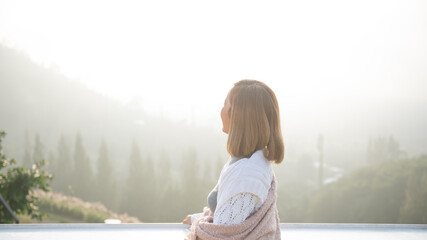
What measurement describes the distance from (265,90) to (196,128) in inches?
1780

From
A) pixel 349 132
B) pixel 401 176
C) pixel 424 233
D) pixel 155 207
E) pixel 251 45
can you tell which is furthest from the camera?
pixel 349 132

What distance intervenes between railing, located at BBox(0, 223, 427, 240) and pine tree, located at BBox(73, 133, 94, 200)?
76.3 feet

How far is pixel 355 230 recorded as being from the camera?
233 centimetres

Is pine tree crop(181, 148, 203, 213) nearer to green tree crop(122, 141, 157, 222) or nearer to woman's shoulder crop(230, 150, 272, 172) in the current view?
green tree crop(122, 141, 157, 222)

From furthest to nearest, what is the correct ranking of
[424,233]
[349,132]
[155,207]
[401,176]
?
[349,132]
[401,176]
[155,207]
[424,233]

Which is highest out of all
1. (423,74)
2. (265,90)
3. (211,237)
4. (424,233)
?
(423,74)

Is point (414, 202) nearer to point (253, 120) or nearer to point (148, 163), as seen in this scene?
point (148, 163)

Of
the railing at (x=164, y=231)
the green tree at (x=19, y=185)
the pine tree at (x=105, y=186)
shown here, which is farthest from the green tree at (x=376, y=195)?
the railing at (x=164, y=231)

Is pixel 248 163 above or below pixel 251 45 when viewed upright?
below

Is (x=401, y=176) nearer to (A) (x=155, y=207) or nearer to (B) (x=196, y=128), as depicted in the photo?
(A) (x=155, y=207)

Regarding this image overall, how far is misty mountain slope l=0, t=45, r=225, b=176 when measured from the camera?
38600 mm

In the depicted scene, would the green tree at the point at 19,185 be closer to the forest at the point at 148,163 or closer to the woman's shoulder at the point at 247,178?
the woman's shoulder at the point at 247,178

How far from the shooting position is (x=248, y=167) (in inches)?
46.8

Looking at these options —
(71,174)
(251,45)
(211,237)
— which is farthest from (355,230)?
(251,45)
